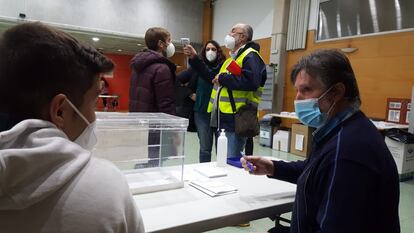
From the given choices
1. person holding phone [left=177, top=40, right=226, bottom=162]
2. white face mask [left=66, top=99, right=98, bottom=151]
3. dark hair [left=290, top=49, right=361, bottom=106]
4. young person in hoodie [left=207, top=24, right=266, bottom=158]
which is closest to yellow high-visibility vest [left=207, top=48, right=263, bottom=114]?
young person in hoodie [left=207, top=24, right=266, bottom=158]

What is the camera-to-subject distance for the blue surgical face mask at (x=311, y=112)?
3.89ft

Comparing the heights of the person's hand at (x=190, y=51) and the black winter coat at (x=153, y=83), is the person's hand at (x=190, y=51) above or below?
above

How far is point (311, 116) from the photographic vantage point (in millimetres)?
1255

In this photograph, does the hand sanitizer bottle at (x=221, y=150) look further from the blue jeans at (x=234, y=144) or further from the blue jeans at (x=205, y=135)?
the blue jeans at (x=205, y=135)

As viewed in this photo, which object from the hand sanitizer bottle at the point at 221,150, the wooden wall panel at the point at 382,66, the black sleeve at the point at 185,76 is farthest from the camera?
the wooden wall panel at the point at 382,66

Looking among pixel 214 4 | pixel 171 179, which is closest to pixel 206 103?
pixel 171 179

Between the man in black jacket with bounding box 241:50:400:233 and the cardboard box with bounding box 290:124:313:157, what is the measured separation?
369cm

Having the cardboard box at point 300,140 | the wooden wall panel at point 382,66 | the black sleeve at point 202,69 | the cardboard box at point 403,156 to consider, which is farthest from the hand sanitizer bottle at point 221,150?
the wooden wall panel at point 382,66

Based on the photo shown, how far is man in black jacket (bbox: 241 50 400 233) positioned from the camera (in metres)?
0.87

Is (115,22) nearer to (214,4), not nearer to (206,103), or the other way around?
(214,4)

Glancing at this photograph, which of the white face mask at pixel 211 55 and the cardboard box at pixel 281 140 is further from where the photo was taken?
the cardboard box at pixel 281 140

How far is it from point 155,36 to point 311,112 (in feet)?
4.81

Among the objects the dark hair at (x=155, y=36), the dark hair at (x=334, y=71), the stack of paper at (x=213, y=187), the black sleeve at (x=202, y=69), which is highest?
the dark hair at (x=155, y=36)

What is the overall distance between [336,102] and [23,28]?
0.99 meters
